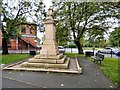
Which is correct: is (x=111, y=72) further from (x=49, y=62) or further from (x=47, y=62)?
(x=47, y=62)

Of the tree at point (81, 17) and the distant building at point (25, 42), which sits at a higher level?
the tree at point (81, 17)

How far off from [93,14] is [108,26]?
314 centimetres

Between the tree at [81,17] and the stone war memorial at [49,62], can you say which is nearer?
the stone war memorial at [49,62]

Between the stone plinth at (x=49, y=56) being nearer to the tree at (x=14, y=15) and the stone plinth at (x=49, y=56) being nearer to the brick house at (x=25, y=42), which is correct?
the tree at (x=14, y=15)

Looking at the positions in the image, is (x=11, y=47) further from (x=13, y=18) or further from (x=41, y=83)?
(x=41, y=83)

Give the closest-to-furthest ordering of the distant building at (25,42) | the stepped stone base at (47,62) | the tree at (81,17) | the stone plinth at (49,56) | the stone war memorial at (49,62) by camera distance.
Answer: the stone war memorial at (49,62), the stepped stone base at (47,62), the stone plinth at (49,56), the tree at (81,17), the distant building at (25,42)

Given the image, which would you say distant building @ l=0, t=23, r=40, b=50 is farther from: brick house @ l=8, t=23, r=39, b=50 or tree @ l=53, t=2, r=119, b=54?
tree @ l=53, t=2, r=119, b=54

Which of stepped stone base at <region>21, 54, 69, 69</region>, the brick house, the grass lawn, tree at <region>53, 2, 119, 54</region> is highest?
tree at <region>53, 2, 119, 54</region>

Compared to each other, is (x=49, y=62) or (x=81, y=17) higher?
(x=81, y=17)

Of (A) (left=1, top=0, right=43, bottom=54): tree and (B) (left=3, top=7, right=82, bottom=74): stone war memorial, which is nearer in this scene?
(B) (left=3, top=7, right=82, bottom=74): stone war memorial

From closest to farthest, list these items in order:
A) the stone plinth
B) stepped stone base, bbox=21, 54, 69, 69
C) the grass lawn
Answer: the grass lawn → stepped stone base, bbox=21, 54, 69, 69 → the stone plinth

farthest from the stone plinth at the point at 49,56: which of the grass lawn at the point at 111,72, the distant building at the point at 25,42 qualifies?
the distant building at the point at 25,42

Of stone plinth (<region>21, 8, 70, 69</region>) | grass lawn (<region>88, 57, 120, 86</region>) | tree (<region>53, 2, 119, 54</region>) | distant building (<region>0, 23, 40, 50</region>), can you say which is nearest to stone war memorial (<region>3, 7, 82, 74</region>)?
stone plinth (<region>21, 8, 70, 69</region>)

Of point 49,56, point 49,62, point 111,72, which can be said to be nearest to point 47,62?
point 49,62
